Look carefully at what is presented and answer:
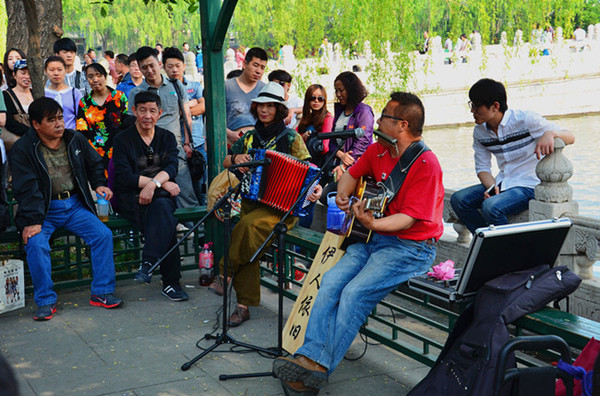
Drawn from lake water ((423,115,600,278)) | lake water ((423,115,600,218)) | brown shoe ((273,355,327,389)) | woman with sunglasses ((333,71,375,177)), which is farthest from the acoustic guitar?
lake water ((423,115,600,218))

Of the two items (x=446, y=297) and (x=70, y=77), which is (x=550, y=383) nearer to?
(x=446, y=297)

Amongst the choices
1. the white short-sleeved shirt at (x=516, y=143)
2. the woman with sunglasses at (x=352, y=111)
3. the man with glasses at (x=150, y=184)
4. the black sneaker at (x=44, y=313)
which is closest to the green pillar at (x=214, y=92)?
the man with glasses at (x=150, y=184)

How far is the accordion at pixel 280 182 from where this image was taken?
5.68 metres

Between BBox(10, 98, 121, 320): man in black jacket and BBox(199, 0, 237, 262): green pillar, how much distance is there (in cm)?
107

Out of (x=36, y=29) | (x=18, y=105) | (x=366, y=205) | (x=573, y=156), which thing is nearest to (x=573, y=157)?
(x=573, y=156)

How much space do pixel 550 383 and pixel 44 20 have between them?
817 cm

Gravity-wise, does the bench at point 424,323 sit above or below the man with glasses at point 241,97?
below

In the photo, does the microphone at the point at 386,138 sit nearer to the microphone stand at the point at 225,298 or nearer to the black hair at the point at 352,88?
the microphone stand at the point at 225,298

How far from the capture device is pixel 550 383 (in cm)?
312

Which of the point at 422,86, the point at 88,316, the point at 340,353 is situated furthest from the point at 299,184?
the point at 422,86

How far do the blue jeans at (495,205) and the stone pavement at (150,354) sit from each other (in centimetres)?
135

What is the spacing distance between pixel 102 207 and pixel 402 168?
3.25m

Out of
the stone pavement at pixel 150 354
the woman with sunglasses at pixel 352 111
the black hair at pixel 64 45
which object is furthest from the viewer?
the black hair at pixel 64 45

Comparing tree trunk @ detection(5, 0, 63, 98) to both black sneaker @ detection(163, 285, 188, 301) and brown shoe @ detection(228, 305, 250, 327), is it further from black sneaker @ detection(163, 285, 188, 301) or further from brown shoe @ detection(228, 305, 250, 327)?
brown shoe @ detection(228, 305, 250, 327)
